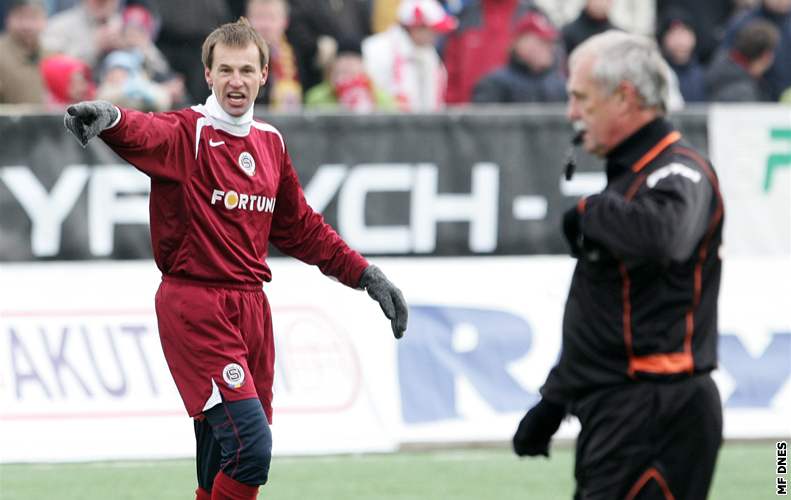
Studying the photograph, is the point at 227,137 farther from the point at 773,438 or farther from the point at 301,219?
the point at 773,438

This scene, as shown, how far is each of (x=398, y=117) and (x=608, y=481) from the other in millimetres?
5410

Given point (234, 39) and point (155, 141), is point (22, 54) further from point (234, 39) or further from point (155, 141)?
point (155, 141)

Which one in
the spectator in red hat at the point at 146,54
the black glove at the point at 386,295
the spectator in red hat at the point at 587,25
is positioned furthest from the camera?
the spectator in red hat at the point at 587,25

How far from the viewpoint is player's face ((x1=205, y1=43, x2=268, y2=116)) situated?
6.10 m

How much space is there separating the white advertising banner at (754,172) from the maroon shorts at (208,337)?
4705 millimetres

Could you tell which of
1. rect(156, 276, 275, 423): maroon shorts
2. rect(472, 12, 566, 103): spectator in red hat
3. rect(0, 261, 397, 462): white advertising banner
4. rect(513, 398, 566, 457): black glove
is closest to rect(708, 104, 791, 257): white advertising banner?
rect(472, 12, 566, 103): spectator in red hat

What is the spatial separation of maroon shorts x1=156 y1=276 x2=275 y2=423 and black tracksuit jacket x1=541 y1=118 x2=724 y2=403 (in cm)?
174

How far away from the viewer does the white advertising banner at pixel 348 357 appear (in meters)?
9.21

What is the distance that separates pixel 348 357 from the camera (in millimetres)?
9508

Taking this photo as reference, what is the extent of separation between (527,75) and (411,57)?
909mm

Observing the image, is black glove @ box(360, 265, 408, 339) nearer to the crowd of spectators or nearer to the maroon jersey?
the maroon jersey

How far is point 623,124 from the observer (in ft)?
15.4

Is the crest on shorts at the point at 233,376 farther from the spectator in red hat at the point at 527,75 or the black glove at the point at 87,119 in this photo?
the spectator in red hat at the point at 527,75

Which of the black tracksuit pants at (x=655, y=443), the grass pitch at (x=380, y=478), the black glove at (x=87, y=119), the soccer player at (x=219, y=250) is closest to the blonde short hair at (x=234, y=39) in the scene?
the soccer player at (x=219, y=250)
